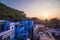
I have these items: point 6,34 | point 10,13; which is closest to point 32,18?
point 10,13

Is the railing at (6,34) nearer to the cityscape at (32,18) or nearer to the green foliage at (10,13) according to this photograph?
the cityscape at (32,18)

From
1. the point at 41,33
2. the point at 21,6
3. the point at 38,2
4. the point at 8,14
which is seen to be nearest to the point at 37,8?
the point at 38,2

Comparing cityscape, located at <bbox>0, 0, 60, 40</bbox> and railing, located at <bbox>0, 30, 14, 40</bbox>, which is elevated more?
cityscape, located at <bbox>0, 0, 60, 40</bbox>

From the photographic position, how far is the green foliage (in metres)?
1.67

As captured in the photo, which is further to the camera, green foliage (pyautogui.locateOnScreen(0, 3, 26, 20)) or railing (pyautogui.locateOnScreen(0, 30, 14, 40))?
green foliage (pyautogui.locateOnScreen(0, 3, 26, 20))

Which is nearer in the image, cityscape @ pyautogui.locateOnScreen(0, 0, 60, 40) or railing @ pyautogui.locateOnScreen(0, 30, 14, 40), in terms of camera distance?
railing @ pyautogui.locateOnScreen(0, 30, 14, 40)

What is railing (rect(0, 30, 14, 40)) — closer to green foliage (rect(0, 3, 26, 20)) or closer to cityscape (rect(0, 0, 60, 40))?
cityscape (rect(0, 0, 60, 40))

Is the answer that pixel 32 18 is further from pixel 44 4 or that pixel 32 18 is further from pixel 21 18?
pixel 44 4

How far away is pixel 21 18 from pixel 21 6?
235 millimetres

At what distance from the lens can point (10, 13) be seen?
1737mm

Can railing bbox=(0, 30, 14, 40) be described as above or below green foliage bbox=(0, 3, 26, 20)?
below

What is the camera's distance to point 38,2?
6.96 feet

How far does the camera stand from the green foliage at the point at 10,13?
5.48 ft

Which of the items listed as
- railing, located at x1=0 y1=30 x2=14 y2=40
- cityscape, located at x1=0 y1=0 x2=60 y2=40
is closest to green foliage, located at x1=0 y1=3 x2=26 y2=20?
cityscape, located at x1=0 y1=0 x2=60 y2=40
